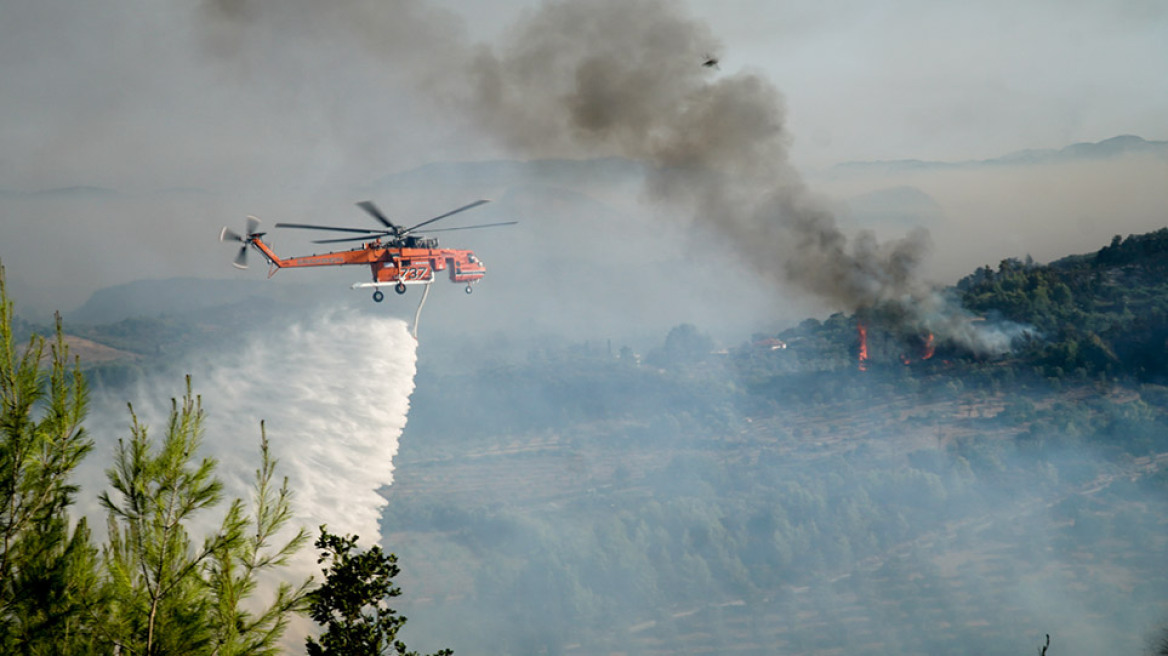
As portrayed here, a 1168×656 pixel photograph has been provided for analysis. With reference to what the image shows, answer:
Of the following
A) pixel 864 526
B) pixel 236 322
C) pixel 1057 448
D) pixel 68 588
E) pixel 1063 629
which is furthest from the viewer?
pixel 236 322

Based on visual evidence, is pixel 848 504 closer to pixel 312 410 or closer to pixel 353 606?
pixel 312 410

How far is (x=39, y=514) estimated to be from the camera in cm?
1484

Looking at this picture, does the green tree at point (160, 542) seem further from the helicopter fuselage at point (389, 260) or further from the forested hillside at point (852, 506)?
the forested hillside at point (852, 506)

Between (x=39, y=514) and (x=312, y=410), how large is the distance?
2915 cm

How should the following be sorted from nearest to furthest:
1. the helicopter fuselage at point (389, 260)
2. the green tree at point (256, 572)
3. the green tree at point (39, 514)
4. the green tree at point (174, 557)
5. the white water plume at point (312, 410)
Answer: the green tree at point (39, 514)
the green tree at point (174, 557)
the green tree at point (256, 572)
the white water plume at point (312, 410)
the helicopter fuselage at point (389, 260)

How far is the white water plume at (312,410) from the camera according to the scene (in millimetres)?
38688

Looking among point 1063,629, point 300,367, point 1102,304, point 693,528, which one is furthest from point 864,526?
point 300,367

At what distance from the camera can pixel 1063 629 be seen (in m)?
101

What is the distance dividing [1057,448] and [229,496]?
Result: 14428 centimetres

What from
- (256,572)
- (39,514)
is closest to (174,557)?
(256,572)

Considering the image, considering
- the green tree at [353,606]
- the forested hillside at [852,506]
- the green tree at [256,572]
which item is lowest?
the forested hillside at [852,506]

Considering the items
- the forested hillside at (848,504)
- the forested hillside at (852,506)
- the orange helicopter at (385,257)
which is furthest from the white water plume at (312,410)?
the forested hillside at (852,506)

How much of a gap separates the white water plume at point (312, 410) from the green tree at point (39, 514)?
2051 centimetres

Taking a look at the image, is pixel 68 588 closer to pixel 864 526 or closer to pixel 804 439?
pixel 864 526
